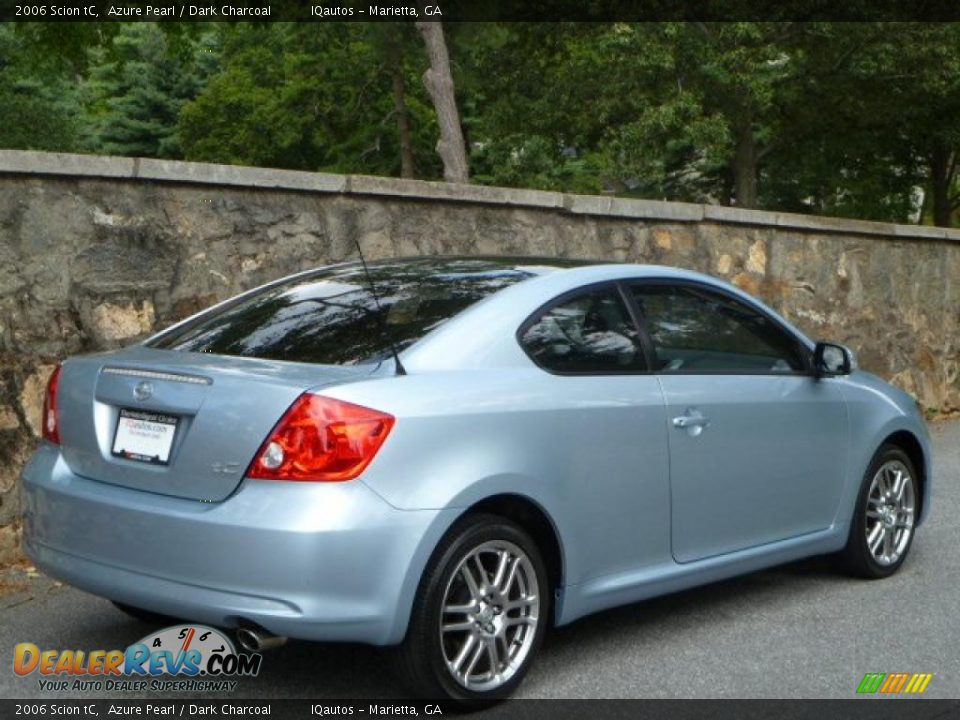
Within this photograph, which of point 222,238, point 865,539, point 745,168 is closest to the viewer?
point 865,539

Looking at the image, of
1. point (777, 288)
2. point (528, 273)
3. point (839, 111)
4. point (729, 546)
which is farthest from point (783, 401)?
point (839, 111)

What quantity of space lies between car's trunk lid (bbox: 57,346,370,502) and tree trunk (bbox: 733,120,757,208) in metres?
29.5

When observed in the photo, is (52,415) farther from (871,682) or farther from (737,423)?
(871,682)

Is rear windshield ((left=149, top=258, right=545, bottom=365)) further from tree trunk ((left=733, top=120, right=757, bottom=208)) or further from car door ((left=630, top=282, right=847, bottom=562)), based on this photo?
tree trunk ((left=733, top=120, right=757, bottom=208))

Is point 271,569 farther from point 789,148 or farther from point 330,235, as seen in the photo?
point 789,148

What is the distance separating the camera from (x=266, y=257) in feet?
26.4

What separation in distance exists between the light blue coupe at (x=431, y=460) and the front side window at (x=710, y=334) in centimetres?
1

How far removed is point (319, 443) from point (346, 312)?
91cm

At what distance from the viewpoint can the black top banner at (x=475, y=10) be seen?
2230cm

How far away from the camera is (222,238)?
25.7ft

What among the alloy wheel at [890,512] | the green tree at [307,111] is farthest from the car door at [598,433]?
the green tree at [307,111]

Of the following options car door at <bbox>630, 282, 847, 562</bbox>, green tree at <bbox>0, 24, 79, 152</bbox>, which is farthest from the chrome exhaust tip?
green tree at <bbox>0, 24, 79, 152</bbox>

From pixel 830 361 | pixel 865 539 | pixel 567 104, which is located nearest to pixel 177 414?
pixel 830 361

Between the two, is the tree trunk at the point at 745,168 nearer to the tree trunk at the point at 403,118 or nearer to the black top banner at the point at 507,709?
the tree trunk at the point at 403,118
